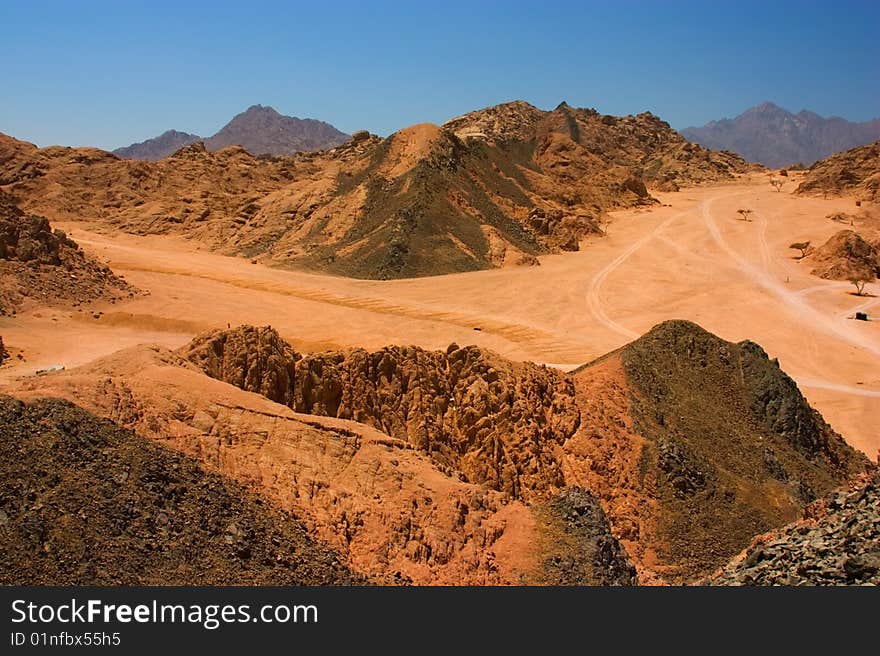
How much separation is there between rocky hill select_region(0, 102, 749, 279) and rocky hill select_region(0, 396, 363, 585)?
3285cm

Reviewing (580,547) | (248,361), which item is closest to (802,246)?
(580,547)

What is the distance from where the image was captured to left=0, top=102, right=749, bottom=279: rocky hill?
46000 mm

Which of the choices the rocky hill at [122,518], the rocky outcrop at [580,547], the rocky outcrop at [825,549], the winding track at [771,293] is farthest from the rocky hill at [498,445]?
the winding track at [771,293]

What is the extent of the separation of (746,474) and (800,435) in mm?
2741

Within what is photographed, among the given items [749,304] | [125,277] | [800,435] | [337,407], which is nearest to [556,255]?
[749,304]

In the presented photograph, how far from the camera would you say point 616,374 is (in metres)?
16.6

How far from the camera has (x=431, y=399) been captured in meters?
15.1


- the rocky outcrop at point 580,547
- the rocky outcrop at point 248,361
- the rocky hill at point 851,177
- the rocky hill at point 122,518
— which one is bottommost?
the rocky outcrop at point 580,547

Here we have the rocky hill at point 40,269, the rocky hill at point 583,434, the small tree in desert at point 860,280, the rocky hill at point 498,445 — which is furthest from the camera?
the small tree in desert at point 860,280

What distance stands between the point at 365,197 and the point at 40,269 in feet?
76.8

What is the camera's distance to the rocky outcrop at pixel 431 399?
1421cm

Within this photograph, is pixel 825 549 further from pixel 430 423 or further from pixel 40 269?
pixel 40 269

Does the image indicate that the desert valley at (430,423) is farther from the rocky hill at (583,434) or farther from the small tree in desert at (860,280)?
the small tree in desert at (860,280)

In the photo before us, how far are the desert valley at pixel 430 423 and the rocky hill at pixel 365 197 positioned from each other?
6.56 feet
